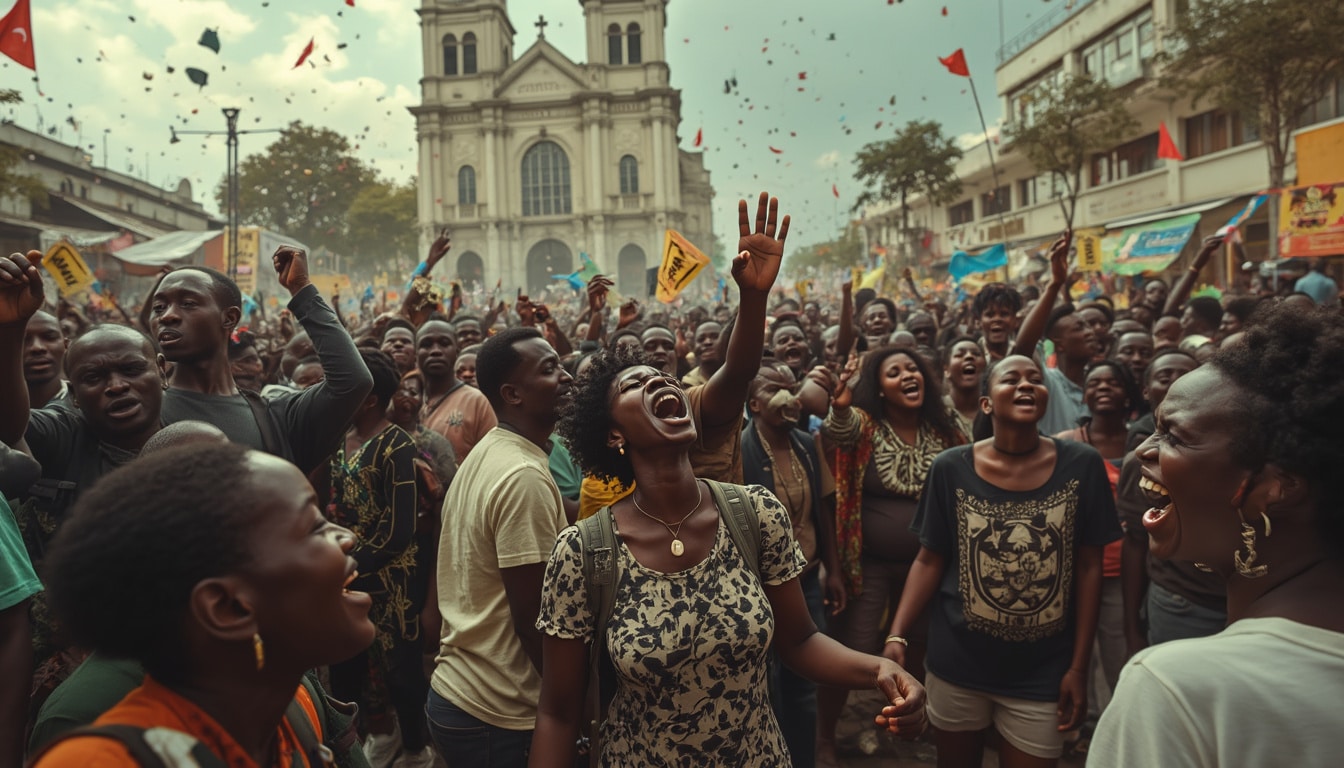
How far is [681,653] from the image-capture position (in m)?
2.11

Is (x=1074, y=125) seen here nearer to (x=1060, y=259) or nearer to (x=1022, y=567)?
(x=1060, y=259)

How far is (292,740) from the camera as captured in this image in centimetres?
144

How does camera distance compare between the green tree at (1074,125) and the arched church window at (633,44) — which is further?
the arched church window at (633,44)

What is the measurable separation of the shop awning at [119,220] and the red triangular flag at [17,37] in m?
27.7

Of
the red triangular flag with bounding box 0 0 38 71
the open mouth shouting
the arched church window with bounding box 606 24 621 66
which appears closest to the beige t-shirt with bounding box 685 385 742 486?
the open mouth shouting

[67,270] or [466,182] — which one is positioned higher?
[466,182]

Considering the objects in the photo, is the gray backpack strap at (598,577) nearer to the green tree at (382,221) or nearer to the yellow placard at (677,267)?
the yellow placard at (677,267)

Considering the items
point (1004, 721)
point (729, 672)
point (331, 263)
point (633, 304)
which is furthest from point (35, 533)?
point (331, 263)

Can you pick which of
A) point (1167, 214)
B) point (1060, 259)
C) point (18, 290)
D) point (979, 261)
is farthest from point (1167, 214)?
point (18, 290)

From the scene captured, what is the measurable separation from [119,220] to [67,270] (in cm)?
2816

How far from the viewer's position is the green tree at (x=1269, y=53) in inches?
538

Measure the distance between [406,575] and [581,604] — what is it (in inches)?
72.4

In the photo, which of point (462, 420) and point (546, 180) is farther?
point (546, 180)

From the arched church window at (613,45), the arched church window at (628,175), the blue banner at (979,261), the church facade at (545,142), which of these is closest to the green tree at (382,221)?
the church facade at (545,142)
